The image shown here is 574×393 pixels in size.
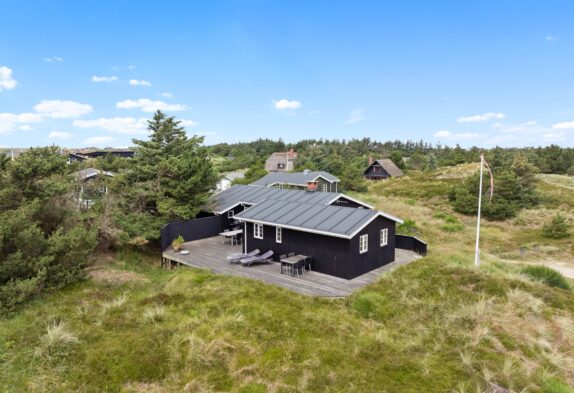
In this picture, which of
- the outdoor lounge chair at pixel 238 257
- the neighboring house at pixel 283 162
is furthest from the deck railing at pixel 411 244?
the neighboring house at pixel 283 162

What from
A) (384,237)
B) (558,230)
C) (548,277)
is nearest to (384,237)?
(384,237)

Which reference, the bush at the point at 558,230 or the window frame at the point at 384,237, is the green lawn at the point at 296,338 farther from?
the bush at the point at 558,230

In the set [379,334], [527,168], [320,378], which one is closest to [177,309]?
[320,378]

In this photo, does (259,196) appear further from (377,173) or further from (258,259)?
(377,173)

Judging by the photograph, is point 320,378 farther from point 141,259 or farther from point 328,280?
point 141,259

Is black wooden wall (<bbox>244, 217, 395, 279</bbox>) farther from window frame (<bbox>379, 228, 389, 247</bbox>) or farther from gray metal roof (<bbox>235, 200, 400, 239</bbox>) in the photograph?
gray metal roof (<bbox>235, 200, 400, 239</bbox>)
